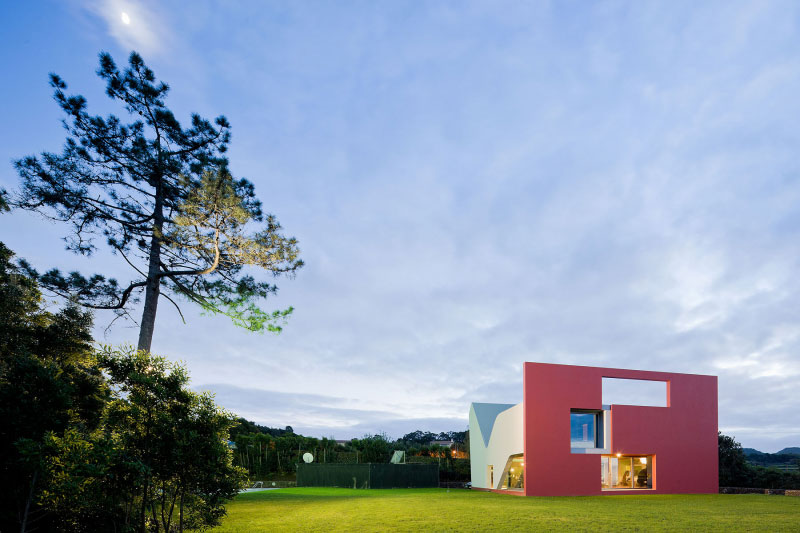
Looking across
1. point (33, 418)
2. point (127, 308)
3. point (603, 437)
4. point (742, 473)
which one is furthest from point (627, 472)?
point (33, 418)

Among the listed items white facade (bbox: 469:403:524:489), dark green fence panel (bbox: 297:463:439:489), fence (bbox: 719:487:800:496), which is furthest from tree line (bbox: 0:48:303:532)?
fence (bbox: 719:487:800:496)

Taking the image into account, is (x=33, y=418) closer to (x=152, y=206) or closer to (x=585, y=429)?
(x=152, y=206)

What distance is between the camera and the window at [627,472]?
68.0ft

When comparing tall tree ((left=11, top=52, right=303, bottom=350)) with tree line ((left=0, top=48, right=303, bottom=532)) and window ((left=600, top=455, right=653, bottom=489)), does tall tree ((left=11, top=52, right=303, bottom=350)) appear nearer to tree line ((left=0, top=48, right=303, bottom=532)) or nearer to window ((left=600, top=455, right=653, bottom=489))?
tree line ((left=0, top=48, right=303, bottom=532))

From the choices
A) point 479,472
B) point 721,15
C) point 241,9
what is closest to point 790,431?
point 479,472

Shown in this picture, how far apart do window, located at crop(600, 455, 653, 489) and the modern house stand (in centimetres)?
4

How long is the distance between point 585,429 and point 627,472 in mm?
2631

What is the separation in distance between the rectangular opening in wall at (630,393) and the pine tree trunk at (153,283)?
17772mm

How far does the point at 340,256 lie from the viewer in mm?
21078

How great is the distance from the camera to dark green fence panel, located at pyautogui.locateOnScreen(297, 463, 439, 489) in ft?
80.9

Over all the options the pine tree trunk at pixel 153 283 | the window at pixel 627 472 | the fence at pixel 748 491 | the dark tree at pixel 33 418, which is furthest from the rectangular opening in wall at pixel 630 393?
the dark tree at pixel 33 418

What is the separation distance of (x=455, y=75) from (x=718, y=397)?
18.5m

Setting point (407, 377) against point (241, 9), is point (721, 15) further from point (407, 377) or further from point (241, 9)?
point (407, 377)

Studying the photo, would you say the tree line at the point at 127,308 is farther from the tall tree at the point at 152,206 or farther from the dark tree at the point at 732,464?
the dark tree at the point at 732,464
